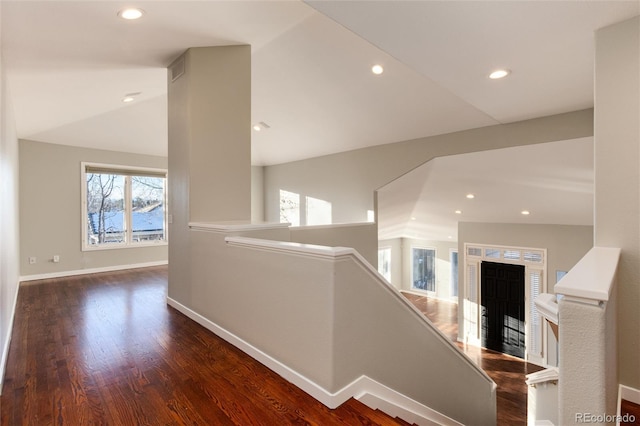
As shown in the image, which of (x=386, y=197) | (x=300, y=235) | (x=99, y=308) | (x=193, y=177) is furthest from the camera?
(x=386, y=197)

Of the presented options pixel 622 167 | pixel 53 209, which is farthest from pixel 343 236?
pixel 53 209

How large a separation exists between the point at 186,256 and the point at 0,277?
1.47 metres

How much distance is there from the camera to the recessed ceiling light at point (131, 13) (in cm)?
241

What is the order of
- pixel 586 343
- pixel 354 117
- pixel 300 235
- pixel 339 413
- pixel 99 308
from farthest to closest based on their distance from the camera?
pixel 354 117 < pixel 300 235 < pixel 99 308 < pixel 339 413 < pixel 586 343

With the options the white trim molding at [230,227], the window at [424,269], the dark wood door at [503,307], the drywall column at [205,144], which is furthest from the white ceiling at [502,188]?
the white trim molding at [230,227]

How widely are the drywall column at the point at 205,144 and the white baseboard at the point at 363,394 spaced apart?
1357 mm

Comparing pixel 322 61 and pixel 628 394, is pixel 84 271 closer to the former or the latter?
pixel 322 61

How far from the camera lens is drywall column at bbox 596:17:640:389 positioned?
6.47 ft

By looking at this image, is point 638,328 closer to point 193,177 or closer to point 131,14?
point 193,177

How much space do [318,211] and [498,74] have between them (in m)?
5.07

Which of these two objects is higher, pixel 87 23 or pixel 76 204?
pixel 87 23

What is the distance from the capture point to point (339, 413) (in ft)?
6.03

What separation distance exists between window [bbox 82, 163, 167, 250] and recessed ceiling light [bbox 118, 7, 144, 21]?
4.42 metres

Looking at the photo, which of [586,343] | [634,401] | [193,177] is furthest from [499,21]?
[193,177]
